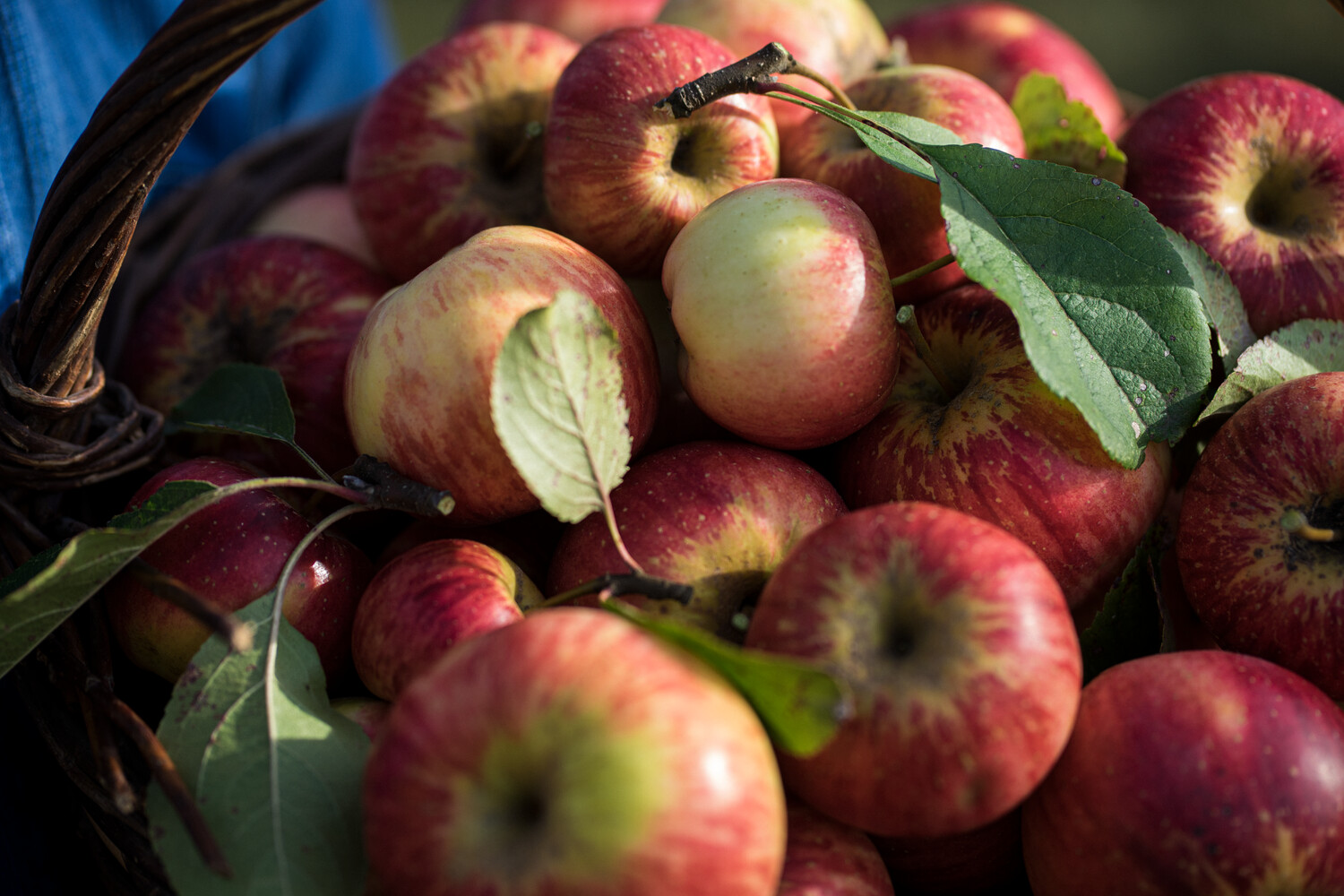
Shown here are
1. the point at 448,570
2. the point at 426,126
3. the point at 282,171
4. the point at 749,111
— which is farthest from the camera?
the point at 282,171

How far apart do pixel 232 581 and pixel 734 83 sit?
1.91 feet

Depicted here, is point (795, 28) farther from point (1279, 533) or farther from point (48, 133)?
point (48, 133)

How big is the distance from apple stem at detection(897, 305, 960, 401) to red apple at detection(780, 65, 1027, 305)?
69 mm

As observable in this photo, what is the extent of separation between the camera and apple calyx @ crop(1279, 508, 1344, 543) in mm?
622

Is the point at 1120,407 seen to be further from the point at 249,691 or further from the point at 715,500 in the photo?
the point at 249,691

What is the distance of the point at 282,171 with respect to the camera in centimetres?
132

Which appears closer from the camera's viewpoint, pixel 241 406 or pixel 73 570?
pixel 73 570

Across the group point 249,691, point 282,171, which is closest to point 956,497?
point 249,691

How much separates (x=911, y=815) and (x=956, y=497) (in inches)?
11.1

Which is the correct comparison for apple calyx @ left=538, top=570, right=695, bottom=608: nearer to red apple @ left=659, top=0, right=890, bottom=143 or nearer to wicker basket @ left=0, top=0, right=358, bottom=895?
wicker basket @ left=0, top=0, right=358, bottom=895

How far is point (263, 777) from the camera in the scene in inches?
22.5

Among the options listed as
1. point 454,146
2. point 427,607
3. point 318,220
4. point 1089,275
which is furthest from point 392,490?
point 318,220

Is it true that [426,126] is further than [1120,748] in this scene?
Yes

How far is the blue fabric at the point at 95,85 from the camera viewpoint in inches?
37.0
